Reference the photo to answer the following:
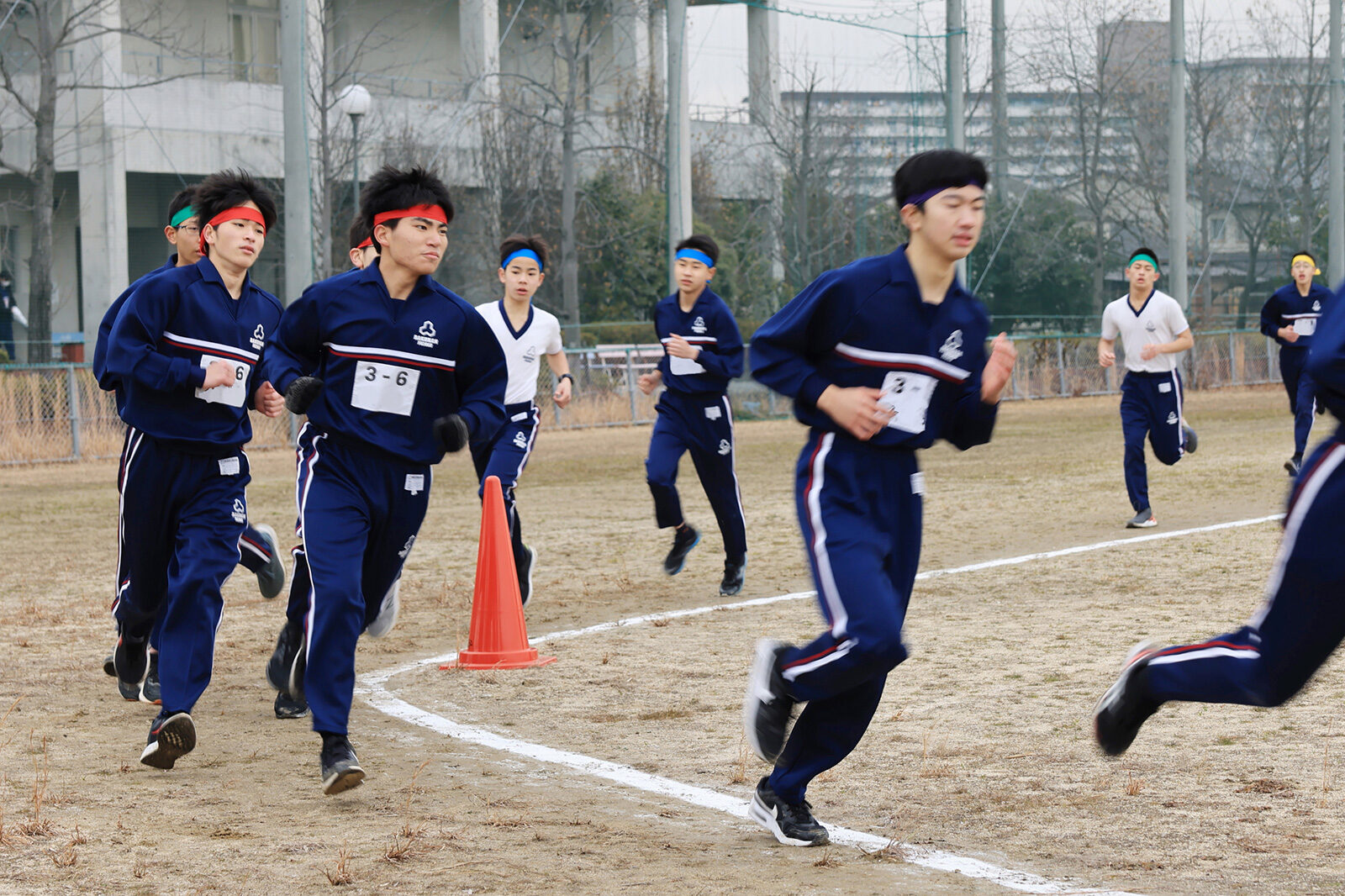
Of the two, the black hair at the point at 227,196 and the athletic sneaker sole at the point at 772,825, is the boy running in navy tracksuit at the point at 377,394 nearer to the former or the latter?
the black hair at the point at 227,196

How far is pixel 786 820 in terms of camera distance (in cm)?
486

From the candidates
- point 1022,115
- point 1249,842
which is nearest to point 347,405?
point 1249,842

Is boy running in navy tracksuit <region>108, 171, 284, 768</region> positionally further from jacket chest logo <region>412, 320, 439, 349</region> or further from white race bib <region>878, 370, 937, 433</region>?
white race bib <region>878, 370, 937, 433</region>

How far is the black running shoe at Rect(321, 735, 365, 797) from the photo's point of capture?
207 inches

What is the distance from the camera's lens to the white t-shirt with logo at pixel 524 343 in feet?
33.4

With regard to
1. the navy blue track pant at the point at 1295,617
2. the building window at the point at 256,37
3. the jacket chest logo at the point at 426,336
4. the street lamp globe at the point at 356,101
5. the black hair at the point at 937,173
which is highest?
the building window at the point at 256,37

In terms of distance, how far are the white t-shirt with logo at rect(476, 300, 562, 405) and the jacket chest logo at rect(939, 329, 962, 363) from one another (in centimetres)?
547

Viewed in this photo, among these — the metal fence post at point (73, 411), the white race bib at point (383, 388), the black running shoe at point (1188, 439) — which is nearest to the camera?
the white race bib at point (383, 388)

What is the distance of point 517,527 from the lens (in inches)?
393

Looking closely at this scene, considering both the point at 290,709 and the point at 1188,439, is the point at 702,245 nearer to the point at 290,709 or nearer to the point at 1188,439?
the point at 290,709

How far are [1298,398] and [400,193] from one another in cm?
1093

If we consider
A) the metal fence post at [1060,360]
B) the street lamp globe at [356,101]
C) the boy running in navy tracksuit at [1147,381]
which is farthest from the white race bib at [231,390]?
the metal fence post at [1060,360]

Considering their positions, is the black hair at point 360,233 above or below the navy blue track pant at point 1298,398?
above

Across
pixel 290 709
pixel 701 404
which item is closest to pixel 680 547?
pixel 701 404
